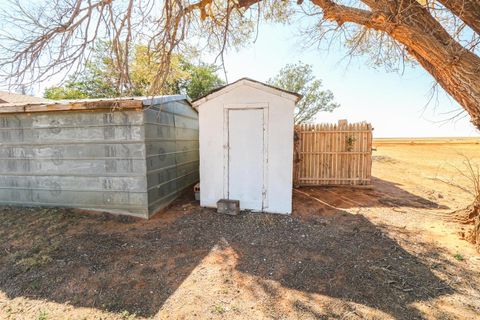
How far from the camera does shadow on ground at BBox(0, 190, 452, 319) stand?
2.88 m

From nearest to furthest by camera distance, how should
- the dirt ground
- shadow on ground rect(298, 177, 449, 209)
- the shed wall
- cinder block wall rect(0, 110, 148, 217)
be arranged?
the dirt ground < cinder block wall rect(0, 110, 148, 217) < the shed wall < shadow on ground rect(298, 177, 449, 209)

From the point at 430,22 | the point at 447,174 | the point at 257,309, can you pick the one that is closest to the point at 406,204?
the point at 430,22

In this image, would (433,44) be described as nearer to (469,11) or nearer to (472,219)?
(469,11)

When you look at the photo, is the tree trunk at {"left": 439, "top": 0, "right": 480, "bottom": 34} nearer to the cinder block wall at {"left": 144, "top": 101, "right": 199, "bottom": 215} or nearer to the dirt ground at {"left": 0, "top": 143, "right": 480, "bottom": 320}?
the dirt ground at {"left": 0, "top": 143, "right": 480, "bottom": 320}

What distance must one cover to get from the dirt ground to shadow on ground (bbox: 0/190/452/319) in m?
0.02

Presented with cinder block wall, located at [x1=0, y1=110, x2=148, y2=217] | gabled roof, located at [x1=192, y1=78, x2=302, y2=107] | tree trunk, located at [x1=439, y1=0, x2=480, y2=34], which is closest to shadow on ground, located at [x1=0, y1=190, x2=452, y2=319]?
cinder block wall, located at [x1=0, y1=110, x2=148, y2=217]

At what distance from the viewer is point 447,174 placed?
35.3ft

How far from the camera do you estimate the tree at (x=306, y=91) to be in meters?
13.4

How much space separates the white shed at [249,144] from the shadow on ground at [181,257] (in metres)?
0.55

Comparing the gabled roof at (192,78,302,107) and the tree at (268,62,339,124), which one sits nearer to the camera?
the gabled roof at (192,78,302,107)

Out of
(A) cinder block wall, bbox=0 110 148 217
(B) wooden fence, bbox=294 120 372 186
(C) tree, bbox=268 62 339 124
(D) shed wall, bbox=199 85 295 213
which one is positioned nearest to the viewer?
(A) cinder block wall, bbox=0 110 148 217

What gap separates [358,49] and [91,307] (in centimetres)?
647

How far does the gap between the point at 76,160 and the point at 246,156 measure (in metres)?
3.65

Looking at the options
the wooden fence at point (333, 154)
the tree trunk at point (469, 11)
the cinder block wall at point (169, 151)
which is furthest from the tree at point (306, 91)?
the tree trunk at point (469, 11)
